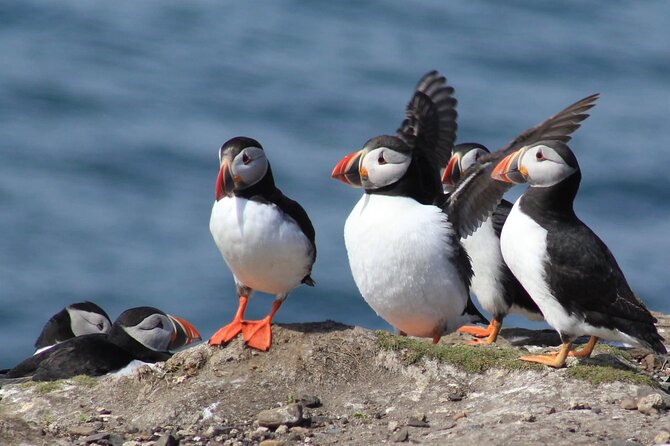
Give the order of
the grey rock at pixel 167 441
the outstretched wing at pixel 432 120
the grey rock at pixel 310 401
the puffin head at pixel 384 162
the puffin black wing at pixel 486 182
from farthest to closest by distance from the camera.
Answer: the outstretched wing at pixel 432 120 < the puffin head at pixel 384 162 < the puffin black wing at pixel 486 182 < the grey rock at pixel 310 401 < the grey rock at pixel 167 441

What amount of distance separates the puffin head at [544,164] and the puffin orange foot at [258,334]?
1.62 meters

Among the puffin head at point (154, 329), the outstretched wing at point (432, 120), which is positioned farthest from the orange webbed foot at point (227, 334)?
the outstretched wing at point (432, 120)

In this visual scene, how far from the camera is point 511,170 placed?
7.46 metres

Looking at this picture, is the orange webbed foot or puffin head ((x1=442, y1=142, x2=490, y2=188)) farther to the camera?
puffin head ((x1=442, y1=142, x2=490, y2=188))

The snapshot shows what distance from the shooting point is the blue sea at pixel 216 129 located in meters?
17.8

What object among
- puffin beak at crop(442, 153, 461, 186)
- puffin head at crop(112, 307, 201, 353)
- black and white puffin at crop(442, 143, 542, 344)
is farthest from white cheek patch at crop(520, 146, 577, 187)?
puffin head at crop(112, 307, 201, 353)

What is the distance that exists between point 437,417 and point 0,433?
209 cm

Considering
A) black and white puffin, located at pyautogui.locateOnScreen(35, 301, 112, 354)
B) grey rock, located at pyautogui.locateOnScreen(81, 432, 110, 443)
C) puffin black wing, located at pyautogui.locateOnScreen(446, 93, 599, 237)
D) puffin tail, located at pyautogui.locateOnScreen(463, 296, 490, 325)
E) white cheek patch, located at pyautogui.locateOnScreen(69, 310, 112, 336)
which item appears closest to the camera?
grey rock, located at pyautogui.locateOnScreen(81, 432, 110, 443)

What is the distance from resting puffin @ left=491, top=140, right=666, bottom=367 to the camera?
711cm

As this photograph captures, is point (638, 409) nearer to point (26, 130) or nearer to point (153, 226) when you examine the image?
point (153, 226)

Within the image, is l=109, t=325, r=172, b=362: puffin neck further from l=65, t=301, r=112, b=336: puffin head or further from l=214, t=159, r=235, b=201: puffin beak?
l=214, t=159, r=235, b=201: puffin beak

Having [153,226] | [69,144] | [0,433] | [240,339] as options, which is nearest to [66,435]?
[0,433]

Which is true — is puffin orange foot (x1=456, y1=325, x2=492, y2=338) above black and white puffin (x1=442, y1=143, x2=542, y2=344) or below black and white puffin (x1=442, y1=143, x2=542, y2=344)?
below

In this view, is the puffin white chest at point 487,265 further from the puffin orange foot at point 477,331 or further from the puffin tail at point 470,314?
the puffin tail at point 470,314
